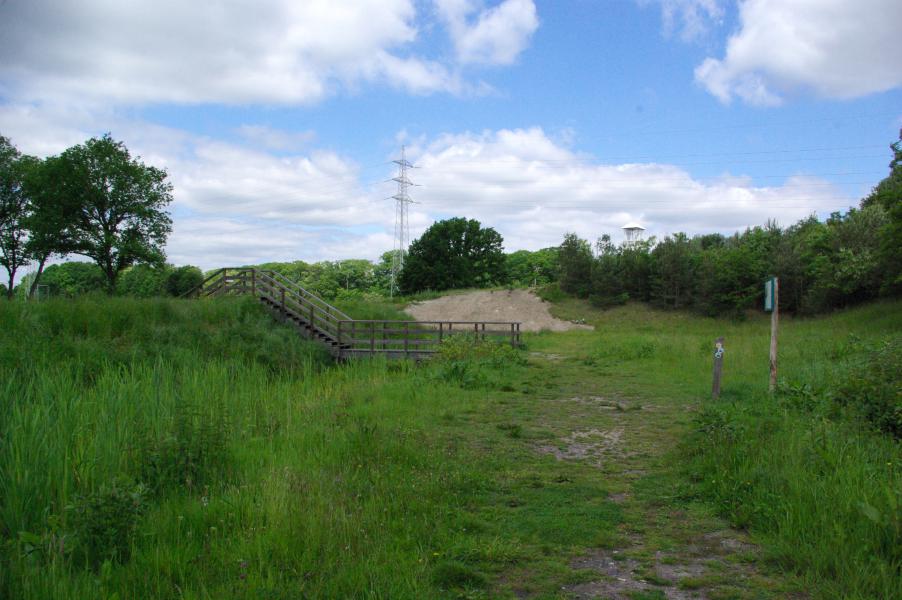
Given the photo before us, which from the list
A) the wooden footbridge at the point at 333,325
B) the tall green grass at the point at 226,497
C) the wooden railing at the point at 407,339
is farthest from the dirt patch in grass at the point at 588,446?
the wooden railing at the point at 407,339

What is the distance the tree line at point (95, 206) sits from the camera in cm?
3238

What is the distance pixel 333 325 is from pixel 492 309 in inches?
695

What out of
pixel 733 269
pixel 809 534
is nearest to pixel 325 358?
pixel 809 534

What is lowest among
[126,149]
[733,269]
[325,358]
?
[325,358]

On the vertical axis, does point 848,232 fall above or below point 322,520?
above

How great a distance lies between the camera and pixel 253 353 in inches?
686

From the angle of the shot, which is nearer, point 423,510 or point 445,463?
point 423,510

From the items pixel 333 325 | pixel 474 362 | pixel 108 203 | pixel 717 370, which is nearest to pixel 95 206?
pixel 108 203

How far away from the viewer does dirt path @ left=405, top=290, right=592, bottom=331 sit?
35594mm

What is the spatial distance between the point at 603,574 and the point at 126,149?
38.5m

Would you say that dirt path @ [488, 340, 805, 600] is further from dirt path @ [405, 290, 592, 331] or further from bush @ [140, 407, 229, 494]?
dirt path @ [405, 290, 592, 331]

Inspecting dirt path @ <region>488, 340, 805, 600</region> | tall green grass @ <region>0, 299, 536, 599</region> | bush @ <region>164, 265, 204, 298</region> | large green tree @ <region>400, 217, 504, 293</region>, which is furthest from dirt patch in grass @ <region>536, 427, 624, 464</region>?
bush @ <region>164, 265, 204, 298</region>

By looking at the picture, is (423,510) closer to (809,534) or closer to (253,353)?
(809,534)

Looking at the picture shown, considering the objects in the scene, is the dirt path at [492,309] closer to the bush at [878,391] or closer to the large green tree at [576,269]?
the large green tree at [576,269]
